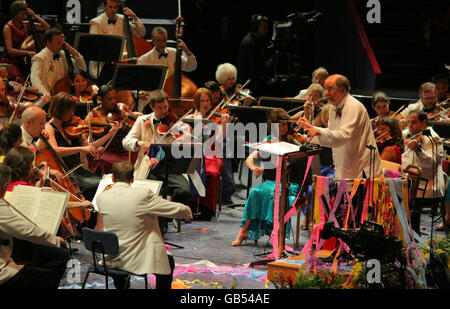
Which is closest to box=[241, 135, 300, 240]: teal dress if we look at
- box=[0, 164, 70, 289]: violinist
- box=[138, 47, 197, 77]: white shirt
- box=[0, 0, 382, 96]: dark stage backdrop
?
box=[0, 164, 70, 289]: violinist

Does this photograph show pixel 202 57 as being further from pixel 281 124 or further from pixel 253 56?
pixel 281 124

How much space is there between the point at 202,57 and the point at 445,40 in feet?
13.0

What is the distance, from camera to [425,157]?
21.2 feet

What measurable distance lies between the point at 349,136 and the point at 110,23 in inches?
176

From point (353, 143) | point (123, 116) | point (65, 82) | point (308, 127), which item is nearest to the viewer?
point (308, 127)

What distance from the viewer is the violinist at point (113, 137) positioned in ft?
22.1

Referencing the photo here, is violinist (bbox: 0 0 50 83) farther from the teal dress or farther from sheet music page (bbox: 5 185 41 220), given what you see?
sheet music page (bbox: 5 185 41 220)

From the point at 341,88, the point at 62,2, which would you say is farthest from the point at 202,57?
the point at 341,88

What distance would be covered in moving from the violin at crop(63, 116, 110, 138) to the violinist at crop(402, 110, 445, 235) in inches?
113

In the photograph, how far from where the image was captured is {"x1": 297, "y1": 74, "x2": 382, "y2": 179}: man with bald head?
5.29 meters

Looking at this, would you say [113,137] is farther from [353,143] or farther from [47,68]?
[353,143]

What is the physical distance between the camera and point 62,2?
984 cm

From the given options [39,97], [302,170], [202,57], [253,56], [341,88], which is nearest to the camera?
[341,88]
